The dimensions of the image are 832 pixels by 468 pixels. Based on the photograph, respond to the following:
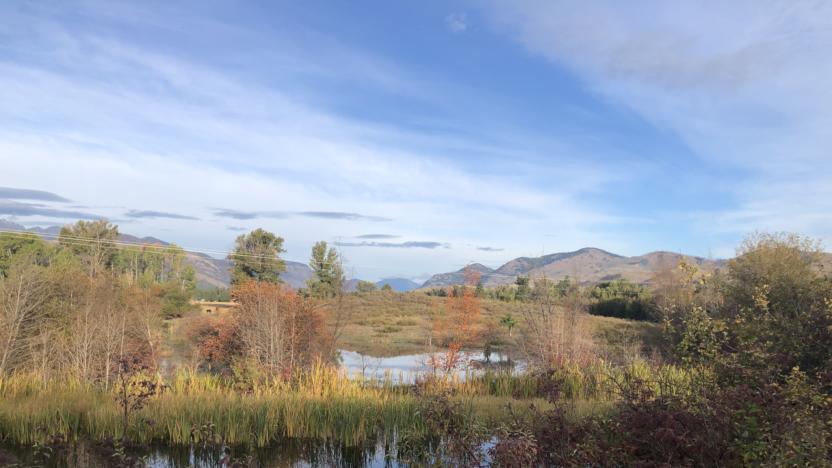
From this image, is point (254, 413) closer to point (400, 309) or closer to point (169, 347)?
point (169, 347)

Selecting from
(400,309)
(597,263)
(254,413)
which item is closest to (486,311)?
(400,309)

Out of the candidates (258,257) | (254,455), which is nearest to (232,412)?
(254,455)

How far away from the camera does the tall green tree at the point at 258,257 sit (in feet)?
116

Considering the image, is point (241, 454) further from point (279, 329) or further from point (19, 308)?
point (19, 308)

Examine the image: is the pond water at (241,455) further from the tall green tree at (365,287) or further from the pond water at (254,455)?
the tall green tree at (365,287)

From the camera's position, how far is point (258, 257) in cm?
3556

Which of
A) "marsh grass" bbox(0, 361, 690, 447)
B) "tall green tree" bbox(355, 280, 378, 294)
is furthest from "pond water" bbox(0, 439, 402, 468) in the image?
"tall green tree" bbox(355, 280, 378, 294)

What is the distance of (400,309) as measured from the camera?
4659 cm

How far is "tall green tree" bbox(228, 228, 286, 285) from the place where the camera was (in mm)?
35344

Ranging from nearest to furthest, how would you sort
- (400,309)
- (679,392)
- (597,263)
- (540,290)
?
(679,392)
(540,290)
(400,309)
(597,263)

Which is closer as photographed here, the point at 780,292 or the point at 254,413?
the point at 254,413

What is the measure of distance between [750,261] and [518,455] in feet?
58.9

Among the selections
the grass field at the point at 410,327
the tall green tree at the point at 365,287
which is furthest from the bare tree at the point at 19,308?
the tall green tree at the point at 365,287

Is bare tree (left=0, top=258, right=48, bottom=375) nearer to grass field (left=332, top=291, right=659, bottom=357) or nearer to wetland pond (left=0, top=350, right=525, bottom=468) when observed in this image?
wetland pond (left=0, top=350, right=525, bottom=468)
